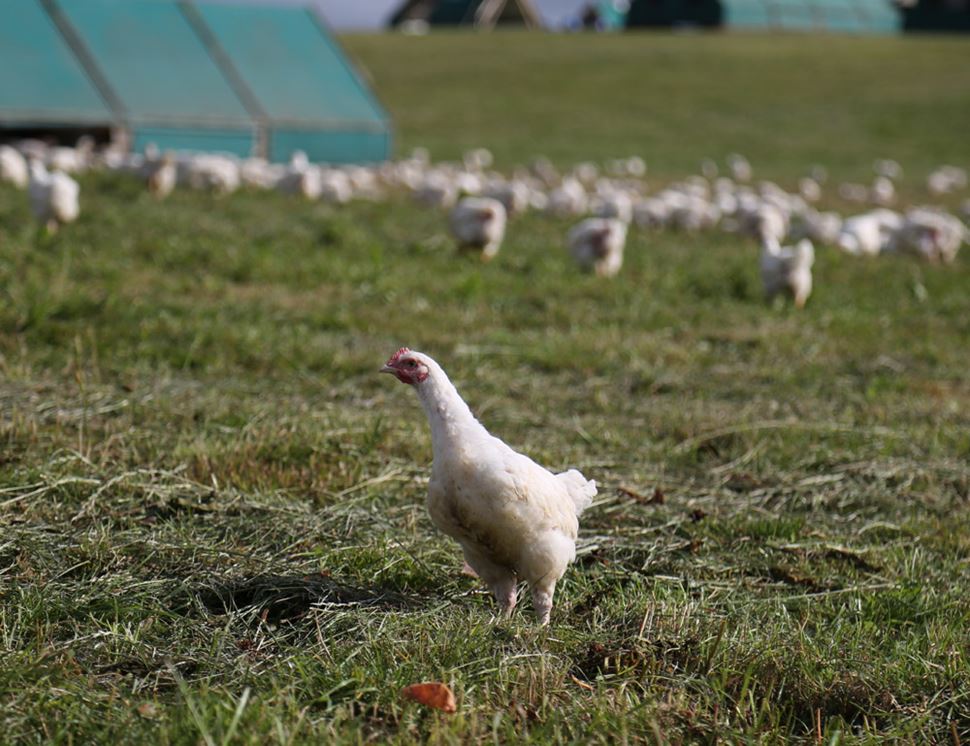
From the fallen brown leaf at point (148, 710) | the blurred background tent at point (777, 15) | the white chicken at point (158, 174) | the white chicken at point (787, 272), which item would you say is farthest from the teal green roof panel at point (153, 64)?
the blurred background tent at point (777, 15)

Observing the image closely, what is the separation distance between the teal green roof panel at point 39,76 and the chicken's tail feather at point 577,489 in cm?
1497

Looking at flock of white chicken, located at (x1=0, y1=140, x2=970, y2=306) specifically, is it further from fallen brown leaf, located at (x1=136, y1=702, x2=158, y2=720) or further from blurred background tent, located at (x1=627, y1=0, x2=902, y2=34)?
blurred background tent, located at (x1=627, y1=0, x2=902, y2=34)

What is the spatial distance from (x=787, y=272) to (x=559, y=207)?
595cm

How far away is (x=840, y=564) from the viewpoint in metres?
3.86

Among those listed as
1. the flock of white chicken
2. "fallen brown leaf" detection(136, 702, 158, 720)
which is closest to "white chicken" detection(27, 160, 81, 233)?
the flock of white chicken

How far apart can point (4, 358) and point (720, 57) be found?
43.2 m

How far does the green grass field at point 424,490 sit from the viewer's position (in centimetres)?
264

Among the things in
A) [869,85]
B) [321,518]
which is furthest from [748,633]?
[869,85]

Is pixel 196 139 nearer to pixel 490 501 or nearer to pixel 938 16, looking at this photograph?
pixel 490 501

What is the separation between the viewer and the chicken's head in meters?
3.04

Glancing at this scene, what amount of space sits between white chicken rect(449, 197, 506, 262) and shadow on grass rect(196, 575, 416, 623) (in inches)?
274

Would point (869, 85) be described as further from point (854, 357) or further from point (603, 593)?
point (603, 593)

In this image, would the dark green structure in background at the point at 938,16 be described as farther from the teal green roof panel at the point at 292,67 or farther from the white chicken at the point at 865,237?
the white chicken at the point at 865,237

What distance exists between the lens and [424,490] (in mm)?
4238
